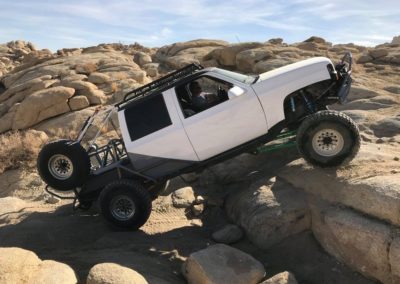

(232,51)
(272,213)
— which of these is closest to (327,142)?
(272,213)

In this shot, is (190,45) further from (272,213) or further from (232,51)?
(272,213)

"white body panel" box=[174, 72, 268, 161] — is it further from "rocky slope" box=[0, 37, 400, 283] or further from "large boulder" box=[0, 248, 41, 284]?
"large boulder" box=[0, 248, 41, 284]

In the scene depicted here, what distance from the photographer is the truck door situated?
301 inches

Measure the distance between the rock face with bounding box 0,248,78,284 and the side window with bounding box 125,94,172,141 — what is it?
8.91 feet

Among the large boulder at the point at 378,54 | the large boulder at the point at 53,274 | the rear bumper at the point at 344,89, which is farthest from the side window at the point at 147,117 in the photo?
the large boulder at the point at 378,54

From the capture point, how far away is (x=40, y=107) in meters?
17.3

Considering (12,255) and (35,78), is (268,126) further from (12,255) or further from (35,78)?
(35,78)

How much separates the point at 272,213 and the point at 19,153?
9094mm

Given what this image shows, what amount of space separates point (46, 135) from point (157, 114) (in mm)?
8781

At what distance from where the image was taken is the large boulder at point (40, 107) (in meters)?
17.1

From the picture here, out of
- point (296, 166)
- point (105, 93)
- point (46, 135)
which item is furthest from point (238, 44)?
point (296, 166)

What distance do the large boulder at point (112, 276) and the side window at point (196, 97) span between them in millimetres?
3000

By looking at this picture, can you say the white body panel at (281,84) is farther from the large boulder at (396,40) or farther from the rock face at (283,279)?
the large boulder at (396,40)

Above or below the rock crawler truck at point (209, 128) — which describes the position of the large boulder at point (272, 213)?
below
